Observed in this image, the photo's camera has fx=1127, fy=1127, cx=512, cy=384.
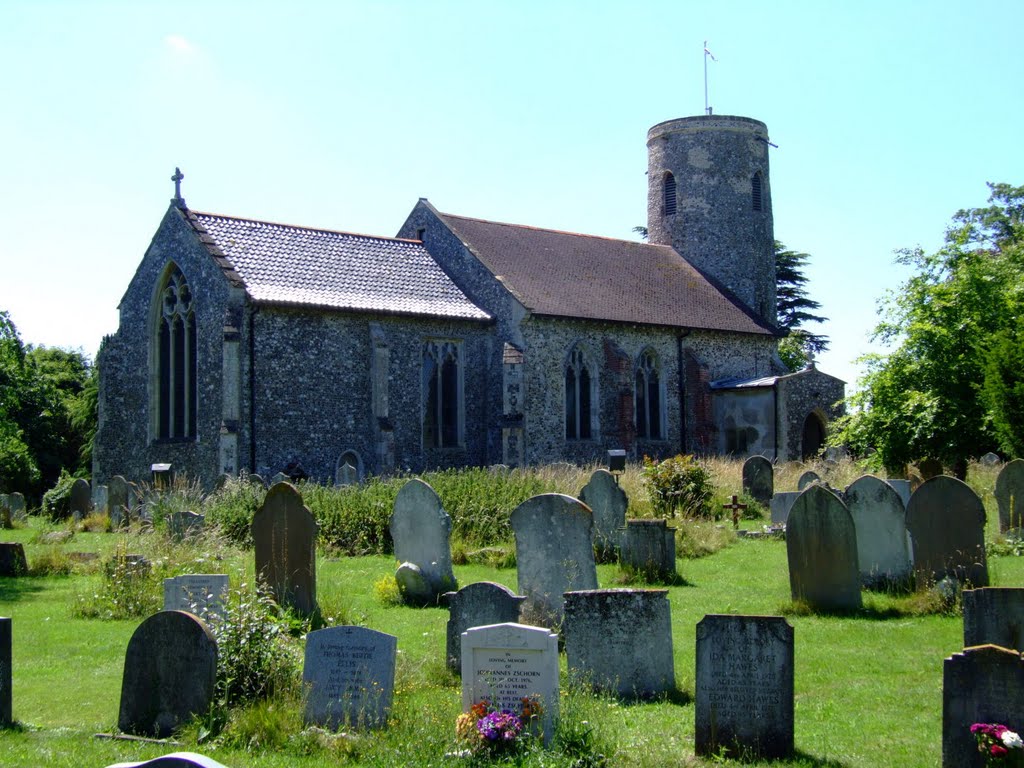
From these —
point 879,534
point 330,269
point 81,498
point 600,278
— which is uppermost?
point 600,278

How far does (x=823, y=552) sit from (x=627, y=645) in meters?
3.59

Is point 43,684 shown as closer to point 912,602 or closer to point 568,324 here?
point 912,602

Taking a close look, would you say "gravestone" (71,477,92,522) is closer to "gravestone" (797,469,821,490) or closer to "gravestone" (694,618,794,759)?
→ "gravestone" (797,469,821,490)

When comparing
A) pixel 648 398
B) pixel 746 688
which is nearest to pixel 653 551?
pixel 746 688

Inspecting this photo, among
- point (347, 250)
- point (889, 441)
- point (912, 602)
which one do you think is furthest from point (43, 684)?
point (347, 250)

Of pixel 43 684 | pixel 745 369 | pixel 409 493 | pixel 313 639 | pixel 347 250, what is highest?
pixel 347 250

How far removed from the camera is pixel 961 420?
2108 centimetres

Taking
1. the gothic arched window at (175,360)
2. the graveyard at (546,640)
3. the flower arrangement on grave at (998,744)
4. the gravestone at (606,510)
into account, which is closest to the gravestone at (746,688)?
the graveyard at (546,640)

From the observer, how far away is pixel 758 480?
21000 millimetres

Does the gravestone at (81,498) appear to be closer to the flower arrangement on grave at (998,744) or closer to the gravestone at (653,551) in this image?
the gravestone at (653,551)

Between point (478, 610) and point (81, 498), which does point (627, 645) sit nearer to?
point (478, 610)

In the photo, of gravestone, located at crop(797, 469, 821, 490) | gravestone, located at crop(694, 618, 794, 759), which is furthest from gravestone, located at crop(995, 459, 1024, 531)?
gravestone, located at crop(694, 618, 794, 759)

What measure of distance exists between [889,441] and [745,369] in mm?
11452

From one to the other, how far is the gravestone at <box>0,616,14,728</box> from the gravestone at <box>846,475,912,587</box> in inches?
329
